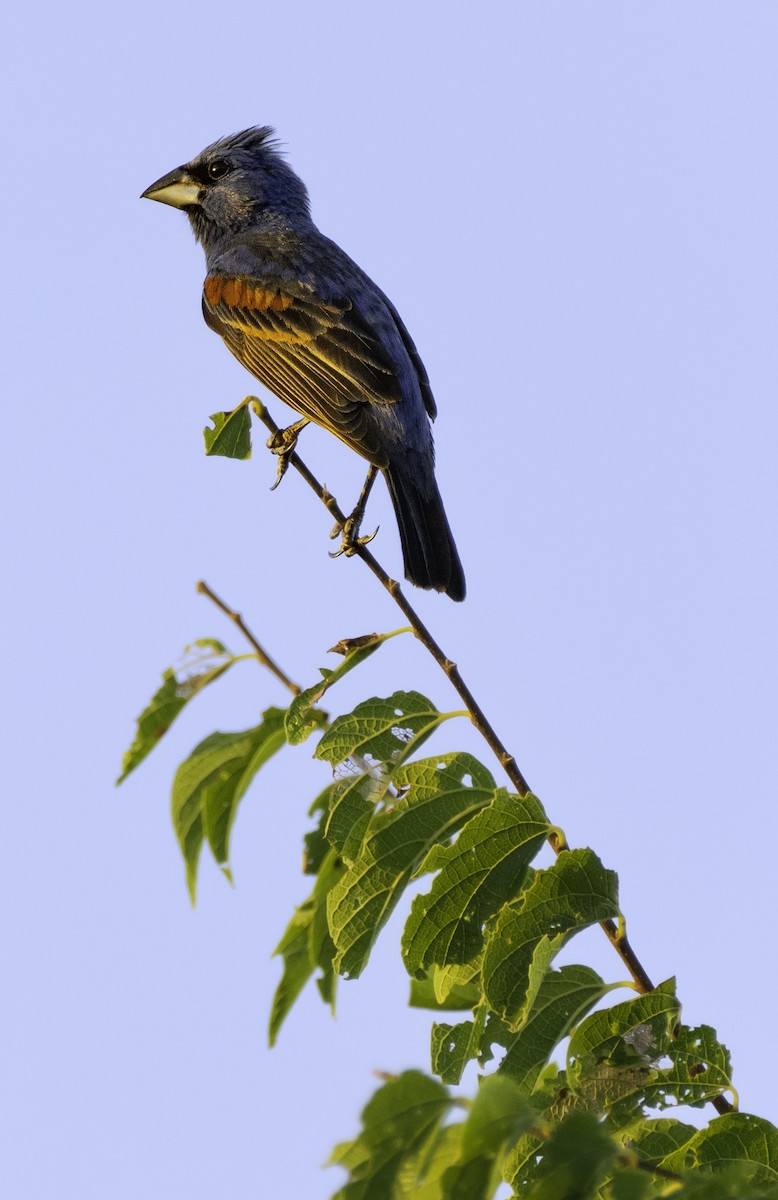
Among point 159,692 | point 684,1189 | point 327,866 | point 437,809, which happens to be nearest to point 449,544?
point 159,692

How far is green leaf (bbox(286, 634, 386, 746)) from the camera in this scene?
3.72m

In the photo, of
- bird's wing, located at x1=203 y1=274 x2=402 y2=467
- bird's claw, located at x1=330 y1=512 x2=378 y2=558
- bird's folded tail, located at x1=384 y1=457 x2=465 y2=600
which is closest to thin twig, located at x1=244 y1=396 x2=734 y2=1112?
bird's claw, located at x1=330 y1=512 x2=378 y2=558

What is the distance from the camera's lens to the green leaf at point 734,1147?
2514mm

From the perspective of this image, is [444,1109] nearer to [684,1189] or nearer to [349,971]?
[684,1189]

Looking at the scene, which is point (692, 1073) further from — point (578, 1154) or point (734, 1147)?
point (578, 1154)

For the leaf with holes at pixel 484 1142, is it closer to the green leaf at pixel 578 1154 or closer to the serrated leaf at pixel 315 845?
the green leaf at pixel 578 1154

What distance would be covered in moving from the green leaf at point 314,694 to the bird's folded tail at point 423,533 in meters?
2.42

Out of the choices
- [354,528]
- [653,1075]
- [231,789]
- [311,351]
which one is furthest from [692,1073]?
[311,351]

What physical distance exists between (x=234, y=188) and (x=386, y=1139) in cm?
827

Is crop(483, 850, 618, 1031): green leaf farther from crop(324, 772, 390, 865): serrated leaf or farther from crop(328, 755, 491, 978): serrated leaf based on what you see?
crop(324, 772, 390, 865): serrated leaf

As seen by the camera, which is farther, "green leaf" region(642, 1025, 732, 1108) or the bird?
the bird

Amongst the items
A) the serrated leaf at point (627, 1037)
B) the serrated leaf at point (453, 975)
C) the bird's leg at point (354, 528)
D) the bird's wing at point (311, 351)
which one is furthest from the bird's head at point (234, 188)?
the serrated leaf at point (627, 1037)

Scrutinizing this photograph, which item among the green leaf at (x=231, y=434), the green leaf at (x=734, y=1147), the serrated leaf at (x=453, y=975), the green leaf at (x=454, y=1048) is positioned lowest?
the green leaf at (x=734, y=1147)

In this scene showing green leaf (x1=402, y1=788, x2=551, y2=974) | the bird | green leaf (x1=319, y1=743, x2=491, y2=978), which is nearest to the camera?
green leaf (x1=402, y1=788, x2=551, y2=974)
